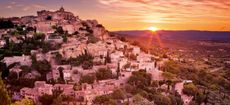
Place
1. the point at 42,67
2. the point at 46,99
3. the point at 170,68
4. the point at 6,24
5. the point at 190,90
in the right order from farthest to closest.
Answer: the point at 170,68 < the point at 6,24 < the point at 190,90 < the point at 42,67 < the point at 46,99

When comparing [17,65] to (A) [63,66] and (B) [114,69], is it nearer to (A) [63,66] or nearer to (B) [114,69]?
(A) [63,66]

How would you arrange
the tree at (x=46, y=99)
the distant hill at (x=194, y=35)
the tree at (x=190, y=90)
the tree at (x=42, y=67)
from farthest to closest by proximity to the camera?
the distant hill at (x=194, y=35)
the tree at (x=190, y=90)
the tree at (x=42, y=67)
the tree at (x=46, y=99)

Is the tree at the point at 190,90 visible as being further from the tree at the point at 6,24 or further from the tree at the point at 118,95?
the tree at the point at 6,24

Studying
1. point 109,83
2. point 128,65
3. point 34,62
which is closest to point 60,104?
point 109,83

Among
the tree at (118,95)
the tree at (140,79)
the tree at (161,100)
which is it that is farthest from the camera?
the tree at (140,79)

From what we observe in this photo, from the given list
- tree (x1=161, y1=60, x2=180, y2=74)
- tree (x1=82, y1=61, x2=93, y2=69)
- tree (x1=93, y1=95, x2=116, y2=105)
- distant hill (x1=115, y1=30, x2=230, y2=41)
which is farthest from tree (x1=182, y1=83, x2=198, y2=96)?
distant hill (x1=115, y1=30, x2=230, y2=41)

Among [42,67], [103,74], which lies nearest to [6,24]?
[42,67]

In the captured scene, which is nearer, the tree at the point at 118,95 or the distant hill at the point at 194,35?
the tree at the point at 118,95

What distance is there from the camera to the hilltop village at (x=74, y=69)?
14811 mm

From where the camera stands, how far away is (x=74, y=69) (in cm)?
1739

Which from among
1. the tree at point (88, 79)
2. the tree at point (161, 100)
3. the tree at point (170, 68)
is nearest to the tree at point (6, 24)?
the tree at point (88, 79)

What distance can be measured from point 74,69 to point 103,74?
1.26 meters

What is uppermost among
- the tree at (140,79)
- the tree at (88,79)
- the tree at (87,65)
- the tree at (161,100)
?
the tree at (87,65)

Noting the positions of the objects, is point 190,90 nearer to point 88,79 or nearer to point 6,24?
point 88,79
